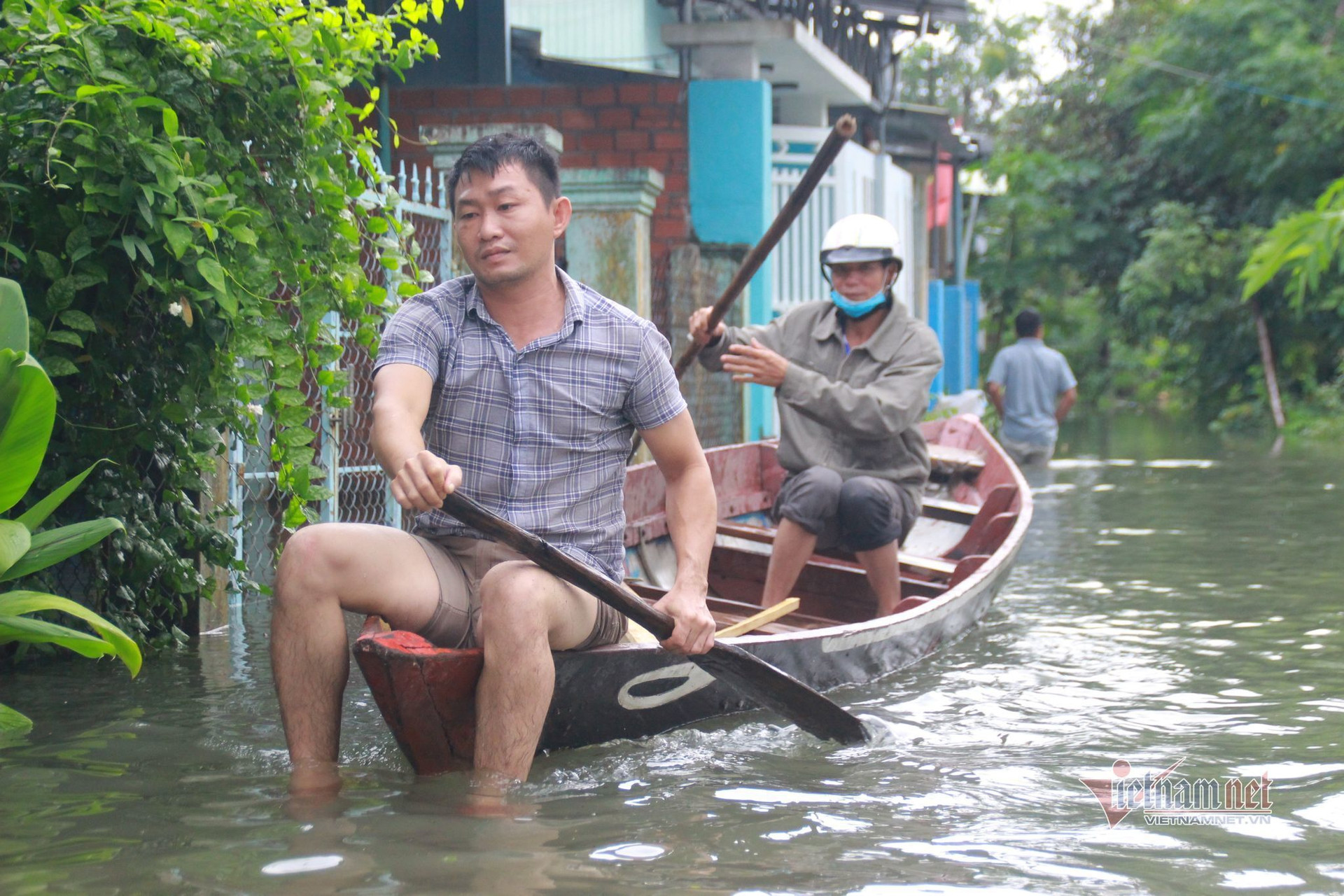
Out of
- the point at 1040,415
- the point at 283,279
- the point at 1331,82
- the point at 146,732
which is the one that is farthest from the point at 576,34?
the point at 1331,82

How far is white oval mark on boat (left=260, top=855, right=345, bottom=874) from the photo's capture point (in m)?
2.74

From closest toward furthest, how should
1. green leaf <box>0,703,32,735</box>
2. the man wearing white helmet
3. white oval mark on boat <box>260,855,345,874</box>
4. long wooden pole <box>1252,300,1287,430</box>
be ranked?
white oval mark on boat <box>260,855,345,874</box>, green leaf <box>0,703,32,735</box>, the man wearing white helmet, long wooden pole <box>1252,300,1287,430</box>

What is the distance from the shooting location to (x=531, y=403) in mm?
3432

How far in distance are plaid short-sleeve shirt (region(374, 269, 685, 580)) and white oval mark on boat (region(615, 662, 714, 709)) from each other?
1.09ft

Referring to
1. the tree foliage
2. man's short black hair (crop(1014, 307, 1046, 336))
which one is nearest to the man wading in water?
man's short black hair (crop(1014, 307, 1046, 336))

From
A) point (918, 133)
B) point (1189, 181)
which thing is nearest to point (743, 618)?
point (918, 133)

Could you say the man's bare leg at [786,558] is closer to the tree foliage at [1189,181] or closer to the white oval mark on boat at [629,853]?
the white oval mark on boat at [629,853]

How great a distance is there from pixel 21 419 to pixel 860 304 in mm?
3394

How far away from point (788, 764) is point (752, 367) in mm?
1923

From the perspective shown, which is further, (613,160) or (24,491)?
(613,160)

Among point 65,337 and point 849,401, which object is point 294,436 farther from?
point 849,401

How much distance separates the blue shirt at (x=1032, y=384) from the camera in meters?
11.4

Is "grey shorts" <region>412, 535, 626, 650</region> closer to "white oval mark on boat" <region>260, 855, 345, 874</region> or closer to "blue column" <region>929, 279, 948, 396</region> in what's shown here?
"white oval mark on boat" <region>260, 855, 345, 874</region>

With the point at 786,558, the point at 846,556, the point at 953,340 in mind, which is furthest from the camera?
the point at 953,340
